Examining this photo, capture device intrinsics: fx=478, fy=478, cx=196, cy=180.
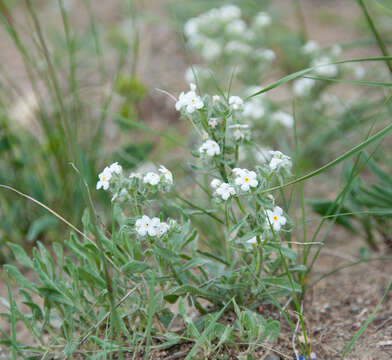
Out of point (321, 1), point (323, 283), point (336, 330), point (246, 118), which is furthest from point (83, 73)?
point (336, 330)

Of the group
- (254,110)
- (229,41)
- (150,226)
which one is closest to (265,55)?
(229,41)

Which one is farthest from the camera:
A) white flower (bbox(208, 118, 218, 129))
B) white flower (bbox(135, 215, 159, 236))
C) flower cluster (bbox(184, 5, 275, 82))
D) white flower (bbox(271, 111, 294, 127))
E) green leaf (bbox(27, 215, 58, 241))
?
flower cluster (bbox(184, 5, 275, 82))

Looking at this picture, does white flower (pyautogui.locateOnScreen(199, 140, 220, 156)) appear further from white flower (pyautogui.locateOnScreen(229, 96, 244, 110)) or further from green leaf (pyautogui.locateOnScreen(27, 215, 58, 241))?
green leaf (pyautogui.locateOnScreen(27, 215, 58, 241))

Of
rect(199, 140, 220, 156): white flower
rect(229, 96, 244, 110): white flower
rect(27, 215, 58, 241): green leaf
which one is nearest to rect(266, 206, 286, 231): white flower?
rect(199, 140, 220, 156): white flower

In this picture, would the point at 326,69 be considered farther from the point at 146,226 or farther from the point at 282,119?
the point at 146,226

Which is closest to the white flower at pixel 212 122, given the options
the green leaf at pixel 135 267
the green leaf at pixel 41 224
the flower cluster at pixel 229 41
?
the green leaf at pixel 135 267

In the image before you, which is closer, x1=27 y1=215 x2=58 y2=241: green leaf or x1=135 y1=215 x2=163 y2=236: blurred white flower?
x1=135 y1=215 x2=163 y2=236: blurred white flower

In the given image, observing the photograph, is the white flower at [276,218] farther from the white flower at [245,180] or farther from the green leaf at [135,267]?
the green leaf at [135,267]

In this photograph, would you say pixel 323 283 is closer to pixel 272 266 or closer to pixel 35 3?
pixel 272 266
